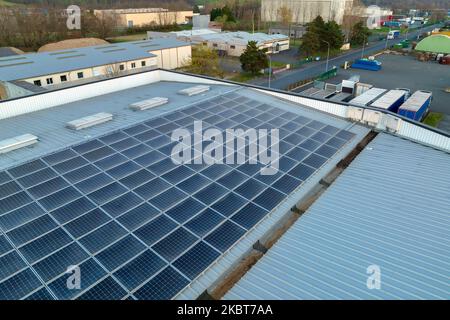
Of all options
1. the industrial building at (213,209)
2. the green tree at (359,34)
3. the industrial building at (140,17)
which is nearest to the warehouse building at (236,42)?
the green tree at (359,34)

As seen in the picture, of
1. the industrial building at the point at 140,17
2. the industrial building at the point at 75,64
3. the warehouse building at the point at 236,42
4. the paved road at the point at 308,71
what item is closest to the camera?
the industrial building at the point at 75,64

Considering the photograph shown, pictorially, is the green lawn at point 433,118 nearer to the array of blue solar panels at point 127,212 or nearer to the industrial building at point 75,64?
the array of blue solar panels at point 127,212

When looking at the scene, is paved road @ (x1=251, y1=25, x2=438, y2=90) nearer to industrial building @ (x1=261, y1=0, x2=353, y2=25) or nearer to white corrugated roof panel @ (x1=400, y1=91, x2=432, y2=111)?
white corrugated roof panel @ (x1=400, y1=91, x2=432, y2=111)

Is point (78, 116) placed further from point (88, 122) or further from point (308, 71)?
point (308, 71)
